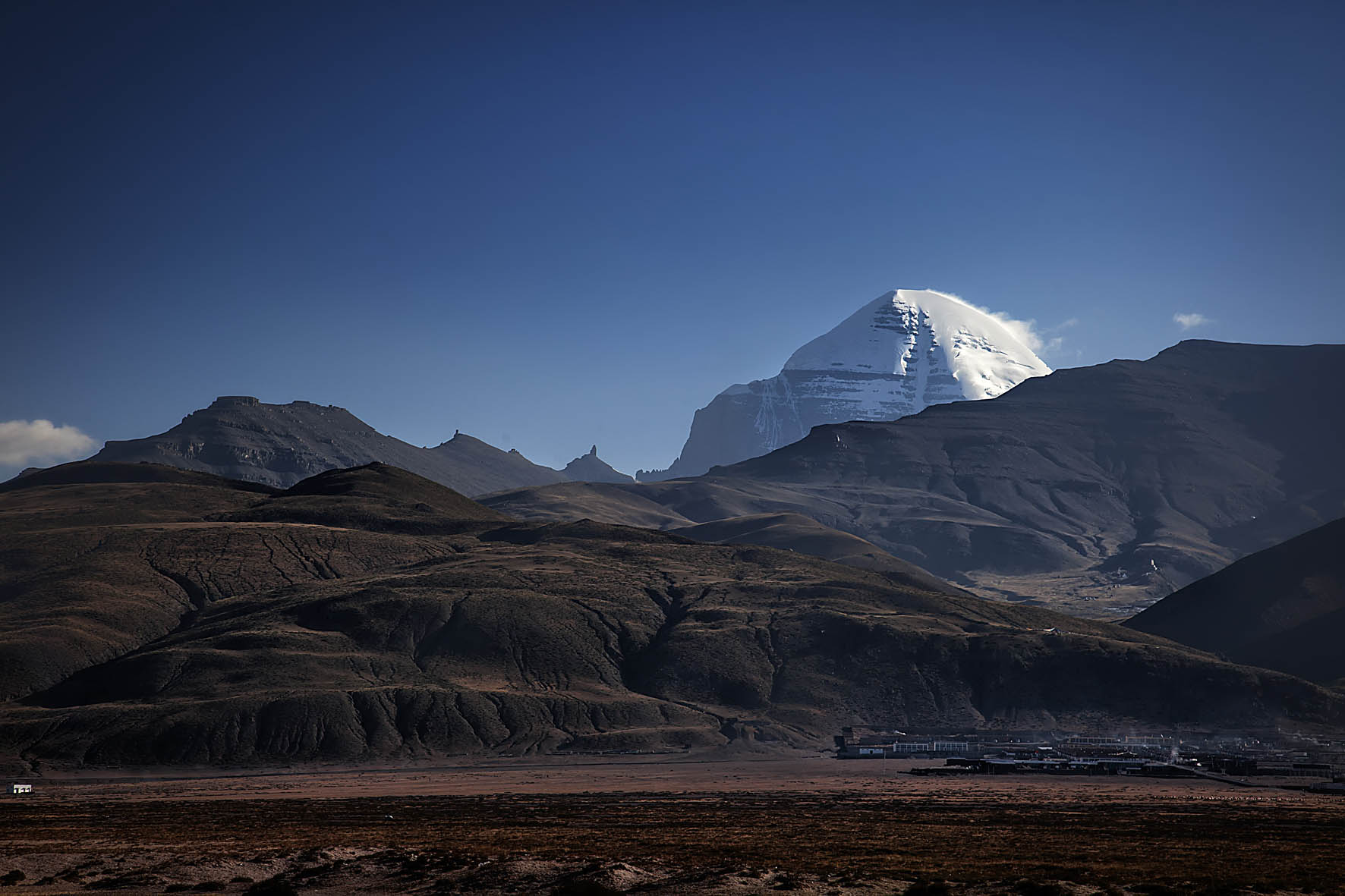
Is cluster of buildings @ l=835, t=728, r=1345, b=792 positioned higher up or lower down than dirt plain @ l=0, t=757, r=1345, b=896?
lower down

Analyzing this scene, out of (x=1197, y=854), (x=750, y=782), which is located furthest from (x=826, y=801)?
(x=1197, y=854)

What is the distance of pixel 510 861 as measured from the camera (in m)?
60.6

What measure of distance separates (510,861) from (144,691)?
13053cm

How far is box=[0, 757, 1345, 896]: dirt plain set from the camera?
56875mm

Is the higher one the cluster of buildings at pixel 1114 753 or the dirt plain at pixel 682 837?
the dirt plain at pixel 682 837

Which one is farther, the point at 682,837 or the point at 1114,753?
the point at 1114,753

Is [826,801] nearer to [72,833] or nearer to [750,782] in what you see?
[750,782]

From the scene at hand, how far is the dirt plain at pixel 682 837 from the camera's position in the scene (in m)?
56.9

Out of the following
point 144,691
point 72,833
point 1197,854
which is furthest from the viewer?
point 144,691

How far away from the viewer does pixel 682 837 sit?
75.4 metres

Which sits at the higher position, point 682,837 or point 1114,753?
point 682,837

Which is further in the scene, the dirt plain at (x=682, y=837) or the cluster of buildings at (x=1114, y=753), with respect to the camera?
the cluster of buildings at (x=1114, y=753)

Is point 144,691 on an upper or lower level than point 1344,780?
upper

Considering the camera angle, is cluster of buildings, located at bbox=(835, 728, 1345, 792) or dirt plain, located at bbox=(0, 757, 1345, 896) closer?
dirt plain, located at bbox=(0, 757, 1345, 896)
